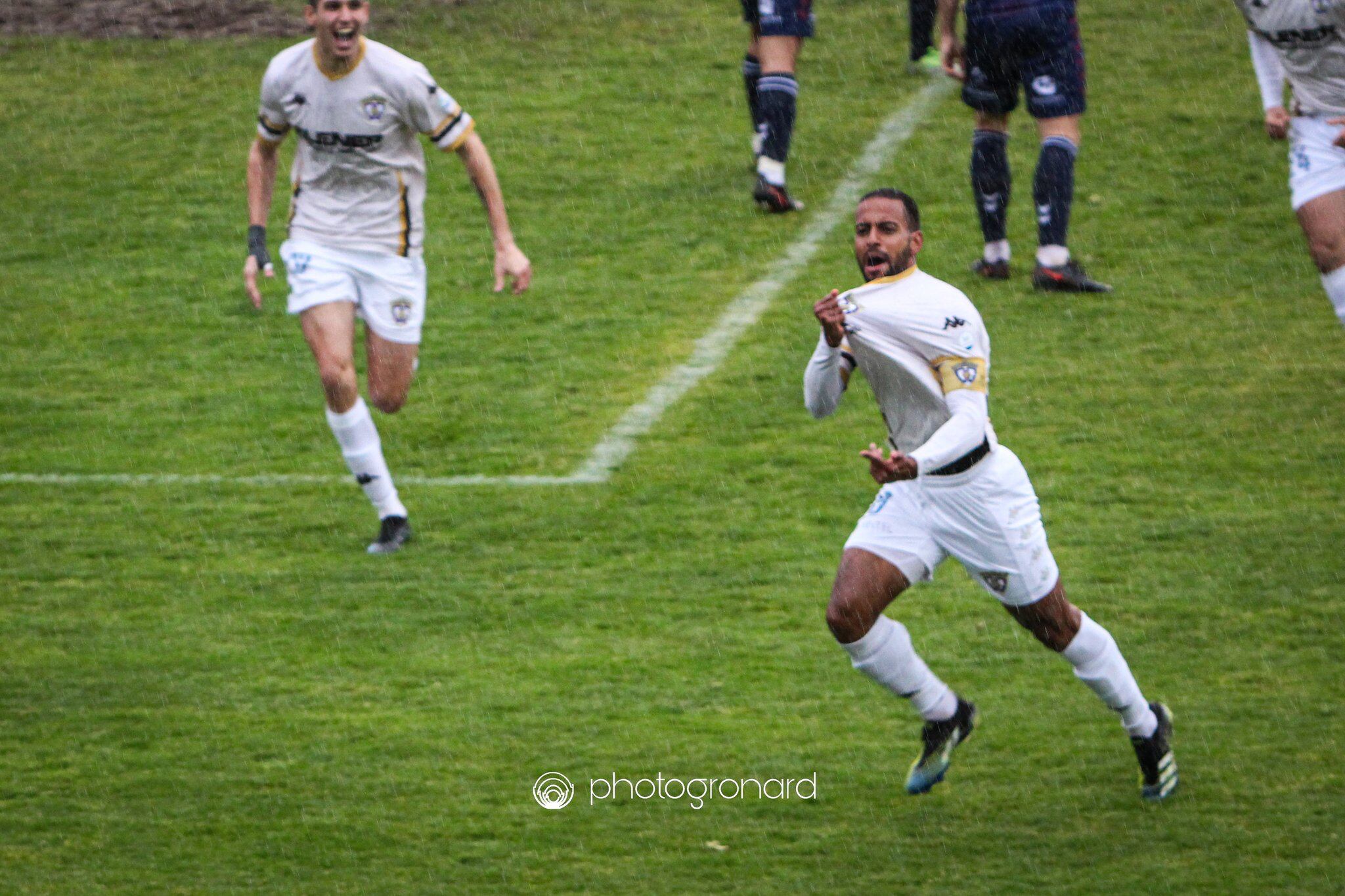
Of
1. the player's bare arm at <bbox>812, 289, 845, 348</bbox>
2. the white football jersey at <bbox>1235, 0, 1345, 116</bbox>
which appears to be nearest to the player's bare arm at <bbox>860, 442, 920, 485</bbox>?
the player's bare arm at <bbox>812, 289, 845, 348</bbox>

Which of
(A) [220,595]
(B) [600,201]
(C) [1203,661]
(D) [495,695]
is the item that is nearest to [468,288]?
(B) [600,201]

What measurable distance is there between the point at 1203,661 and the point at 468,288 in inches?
207

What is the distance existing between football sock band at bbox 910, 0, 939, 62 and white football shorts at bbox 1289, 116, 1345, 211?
5132 millimetres

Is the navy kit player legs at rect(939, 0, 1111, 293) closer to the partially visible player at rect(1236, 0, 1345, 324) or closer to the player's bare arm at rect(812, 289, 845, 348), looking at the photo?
the partially visible player at rect(1236, 0, 1345, 324)

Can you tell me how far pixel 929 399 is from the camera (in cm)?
520

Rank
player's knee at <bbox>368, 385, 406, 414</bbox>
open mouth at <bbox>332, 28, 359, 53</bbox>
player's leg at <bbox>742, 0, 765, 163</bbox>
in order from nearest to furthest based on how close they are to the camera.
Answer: open mouth at <bbox>332, 28, 359, 53</bbox> → player's knee at <bbox>368, 385, 406, 414</bbox> → player's leg at <bbox>742, 0, 765, 163</bbox>

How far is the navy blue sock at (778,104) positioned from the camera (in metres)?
10.2

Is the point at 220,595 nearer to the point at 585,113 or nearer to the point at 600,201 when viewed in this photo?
the point at 600,201

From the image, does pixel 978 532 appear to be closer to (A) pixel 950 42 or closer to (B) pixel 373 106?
(B) pixel 373 106

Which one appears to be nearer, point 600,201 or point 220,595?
point 220,595

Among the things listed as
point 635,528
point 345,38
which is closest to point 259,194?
point 345,38

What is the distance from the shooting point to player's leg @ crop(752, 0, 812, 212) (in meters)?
10.1

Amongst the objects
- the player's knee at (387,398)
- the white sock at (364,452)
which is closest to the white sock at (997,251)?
the player's knee at (387,398)

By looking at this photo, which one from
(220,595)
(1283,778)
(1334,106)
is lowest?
(220,595)
